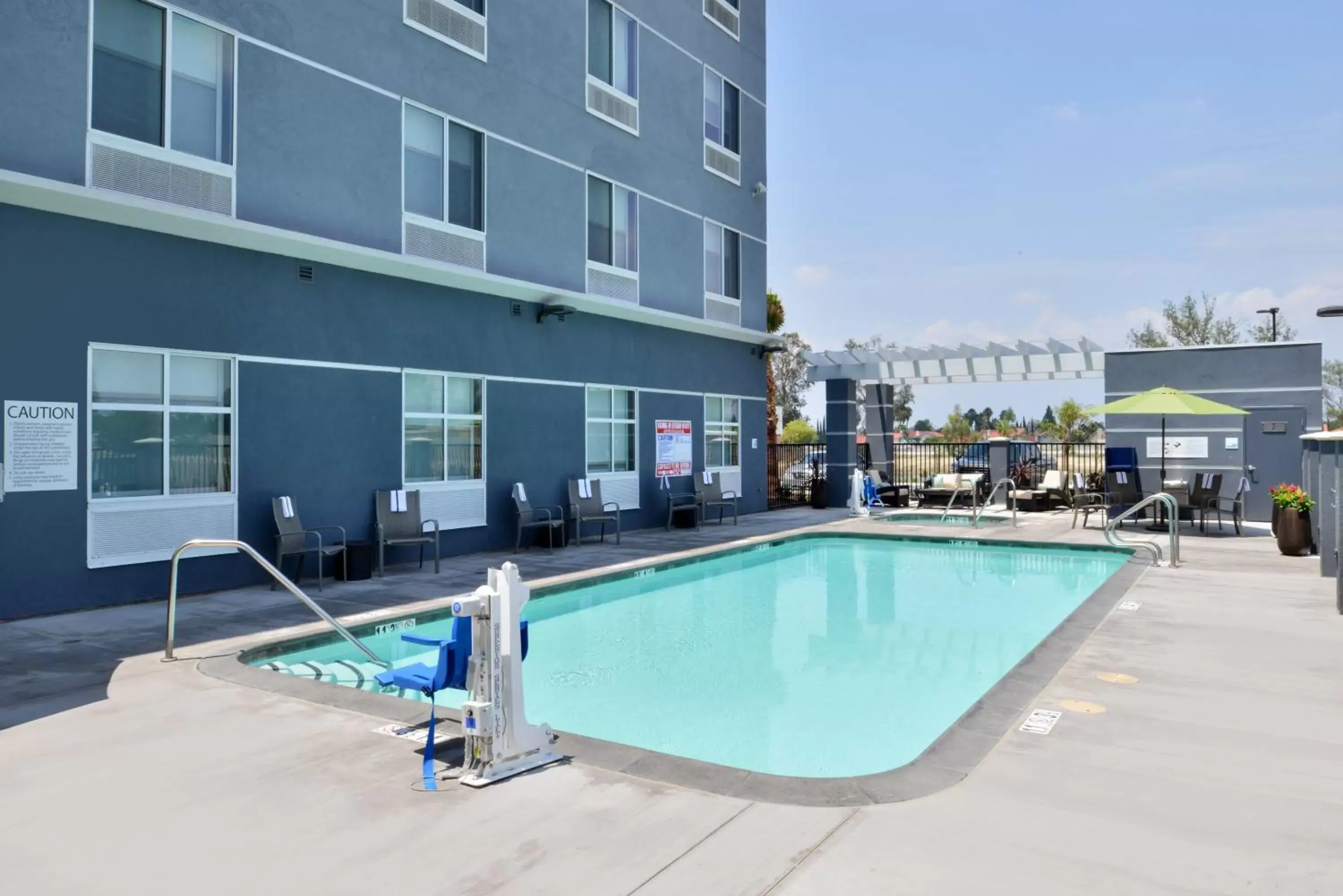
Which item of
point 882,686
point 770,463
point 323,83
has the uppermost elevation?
point 323,83

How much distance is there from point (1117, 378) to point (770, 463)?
7860 millimetres

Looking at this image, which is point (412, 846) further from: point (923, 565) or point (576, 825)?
point (923, 565)

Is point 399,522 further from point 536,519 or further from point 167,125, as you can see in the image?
point 167,125

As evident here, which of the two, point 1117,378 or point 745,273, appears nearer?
point 1117,378

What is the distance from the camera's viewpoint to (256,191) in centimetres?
992

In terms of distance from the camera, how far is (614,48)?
15734mm

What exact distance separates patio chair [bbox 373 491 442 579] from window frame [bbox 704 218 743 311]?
27.9ft

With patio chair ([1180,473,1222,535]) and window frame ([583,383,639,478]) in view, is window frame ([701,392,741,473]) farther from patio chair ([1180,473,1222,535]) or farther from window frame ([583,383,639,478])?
patio chair ([1180,473,1222,535])

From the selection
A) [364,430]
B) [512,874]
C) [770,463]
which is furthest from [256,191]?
[770,463]

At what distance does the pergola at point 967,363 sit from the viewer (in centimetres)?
1911

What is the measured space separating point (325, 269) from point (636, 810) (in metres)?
8.69

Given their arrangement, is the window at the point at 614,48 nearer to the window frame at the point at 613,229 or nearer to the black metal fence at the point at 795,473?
the window frame at the point at 613,229

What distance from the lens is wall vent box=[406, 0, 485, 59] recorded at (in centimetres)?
1191

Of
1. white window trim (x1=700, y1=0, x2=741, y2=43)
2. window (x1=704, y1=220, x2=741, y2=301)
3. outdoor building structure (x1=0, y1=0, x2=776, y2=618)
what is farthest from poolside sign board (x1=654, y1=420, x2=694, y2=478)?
white window trim (x1=700, y1=0, x2=741, y2=43)
